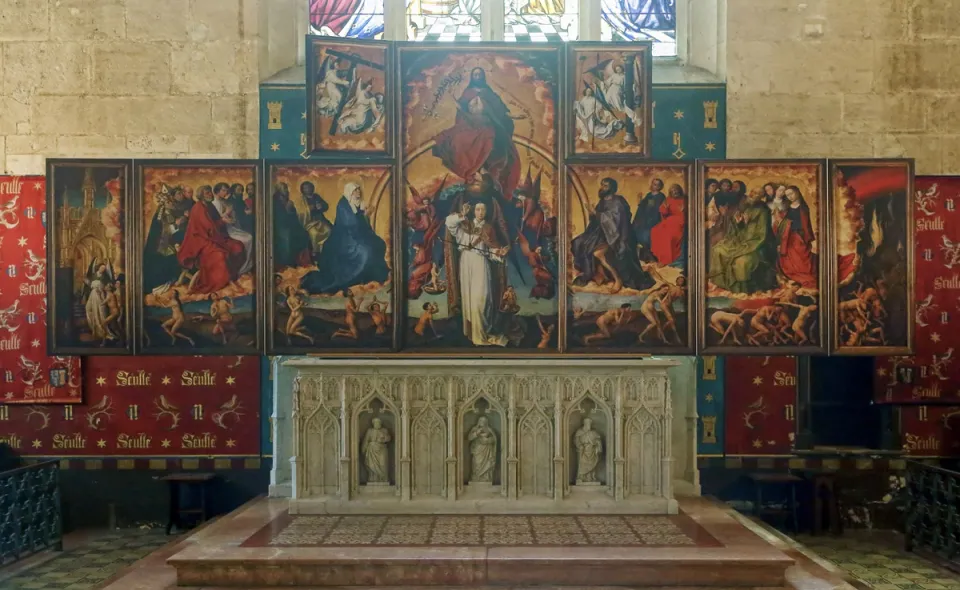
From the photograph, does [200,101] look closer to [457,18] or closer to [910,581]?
[457,18]

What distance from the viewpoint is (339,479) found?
7.79 m

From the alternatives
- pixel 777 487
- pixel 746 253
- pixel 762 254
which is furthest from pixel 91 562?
pixel 777 487

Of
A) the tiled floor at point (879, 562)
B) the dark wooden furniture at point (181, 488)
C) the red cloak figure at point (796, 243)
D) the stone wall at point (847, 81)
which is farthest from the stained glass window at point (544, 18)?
the tiled floor at point (879, 562)

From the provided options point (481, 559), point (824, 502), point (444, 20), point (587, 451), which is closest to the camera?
point (481, 559)

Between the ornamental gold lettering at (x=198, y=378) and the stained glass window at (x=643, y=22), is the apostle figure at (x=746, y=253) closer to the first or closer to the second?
the stained glass window at (x=643, y=22)

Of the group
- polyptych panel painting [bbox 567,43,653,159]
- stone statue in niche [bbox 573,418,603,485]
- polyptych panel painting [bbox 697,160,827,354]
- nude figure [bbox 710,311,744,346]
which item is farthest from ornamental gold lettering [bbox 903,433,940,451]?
polyptych panel painting [bbox 567,43,653,159]

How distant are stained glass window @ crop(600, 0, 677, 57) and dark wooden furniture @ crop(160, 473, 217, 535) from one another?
19.9 feet

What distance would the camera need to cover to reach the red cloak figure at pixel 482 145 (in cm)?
766

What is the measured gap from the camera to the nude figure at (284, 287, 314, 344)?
7.63 m

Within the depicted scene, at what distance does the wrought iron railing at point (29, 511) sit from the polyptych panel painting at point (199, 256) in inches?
68.6

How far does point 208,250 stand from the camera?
761 cm

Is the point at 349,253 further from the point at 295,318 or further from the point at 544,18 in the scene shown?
the point at 544,18

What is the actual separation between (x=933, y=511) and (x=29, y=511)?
7.68 m

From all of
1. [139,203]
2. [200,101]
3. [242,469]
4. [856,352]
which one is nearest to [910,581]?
[856,352]
